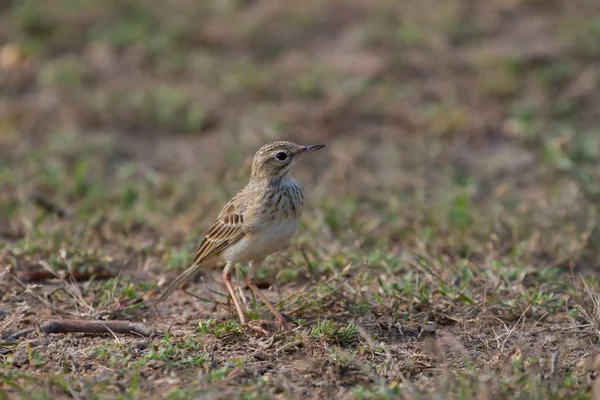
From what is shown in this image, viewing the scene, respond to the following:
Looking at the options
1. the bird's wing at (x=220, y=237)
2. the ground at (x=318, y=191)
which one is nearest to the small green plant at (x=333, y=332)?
the ground at (x=318, y=191)

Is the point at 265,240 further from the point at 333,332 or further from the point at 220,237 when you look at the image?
the point at 333,332

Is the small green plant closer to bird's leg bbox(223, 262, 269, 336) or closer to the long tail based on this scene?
bird's leg bbox(223, 262, 269, 336)

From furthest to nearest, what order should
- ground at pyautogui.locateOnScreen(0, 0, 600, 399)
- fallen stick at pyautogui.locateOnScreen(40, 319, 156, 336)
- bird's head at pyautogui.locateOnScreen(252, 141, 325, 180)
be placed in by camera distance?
1. bird's head at pyautogui.locateOnScreen(252, 141, 325, 180)
2. fallen stick at pyautogui.locateOnScreen(40, 319, 156, 336)
3. ground at pyautogui.locateOnScreen(0, 0, 600, 399)

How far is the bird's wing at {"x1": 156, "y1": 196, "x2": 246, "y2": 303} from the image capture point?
5.54m

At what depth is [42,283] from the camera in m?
6.00

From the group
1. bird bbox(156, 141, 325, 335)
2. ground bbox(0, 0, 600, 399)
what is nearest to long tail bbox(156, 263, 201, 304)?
bird bbox(156, 141, 325, 335)

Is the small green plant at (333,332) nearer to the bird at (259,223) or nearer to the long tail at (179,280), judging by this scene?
the bird at (259,223)

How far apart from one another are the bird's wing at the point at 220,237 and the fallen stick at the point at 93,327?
409 millimetres

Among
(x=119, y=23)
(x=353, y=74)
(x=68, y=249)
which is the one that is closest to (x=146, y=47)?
(x=119, y=23)

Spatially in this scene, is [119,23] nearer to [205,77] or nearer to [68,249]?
[205,77]

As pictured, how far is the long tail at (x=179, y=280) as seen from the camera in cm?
559

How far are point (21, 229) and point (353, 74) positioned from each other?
463 centimetres

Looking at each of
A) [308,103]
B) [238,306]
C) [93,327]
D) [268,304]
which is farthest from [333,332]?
[308,103]

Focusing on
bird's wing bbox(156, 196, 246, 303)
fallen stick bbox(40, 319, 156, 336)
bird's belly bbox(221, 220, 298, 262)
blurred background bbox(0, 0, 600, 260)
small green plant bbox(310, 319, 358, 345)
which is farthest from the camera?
blurred background bbox(0, 0, 600, 260)
